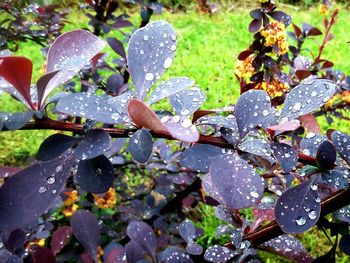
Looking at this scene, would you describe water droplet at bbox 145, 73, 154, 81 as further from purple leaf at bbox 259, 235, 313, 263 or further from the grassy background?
the grassy background

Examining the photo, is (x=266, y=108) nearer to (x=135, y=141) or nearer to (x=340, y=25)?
(x=135, y=141)

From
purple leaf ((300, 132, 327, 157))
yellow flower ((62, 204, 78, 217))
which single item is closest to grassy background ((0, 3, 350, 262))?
yellow flower ((62, 204, 78, 217))

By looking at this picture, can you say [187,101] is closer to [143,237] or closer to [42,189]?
[42,189]

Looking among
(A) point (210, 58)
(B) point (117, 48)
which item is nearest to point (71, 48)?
(B) point (117, 48)

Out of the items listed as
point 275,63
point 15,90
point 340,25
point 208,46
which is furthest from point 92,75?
point 340,25

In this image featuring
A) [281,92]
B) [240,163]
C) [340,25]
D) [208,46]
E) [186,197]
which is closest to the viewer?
[240,163]

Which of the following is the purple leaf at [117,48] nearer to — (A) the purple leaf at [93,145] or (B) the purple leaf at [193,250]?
(B) the purple leaf at [193,250]

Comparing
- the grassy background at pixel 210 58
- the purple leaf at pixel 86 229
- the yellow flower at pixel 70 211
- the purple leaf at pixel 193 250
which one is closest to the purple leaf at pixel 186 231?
the purple leaf at pixel 193 250
